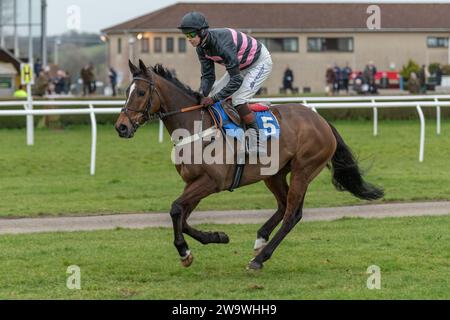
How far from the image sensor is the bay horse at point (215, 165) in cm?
754

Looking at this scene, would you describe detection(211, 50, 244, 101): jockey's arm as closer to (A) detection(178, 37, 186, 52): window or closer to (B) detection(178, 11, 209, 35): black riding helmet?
(B) detection(178, 11, 209, 35): black riding helmet

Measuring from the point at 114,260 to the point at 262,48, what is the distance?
217cm

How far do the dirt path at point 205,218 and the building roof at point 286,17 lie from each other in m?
31.7

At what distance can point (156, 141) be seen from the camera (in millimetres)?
19031

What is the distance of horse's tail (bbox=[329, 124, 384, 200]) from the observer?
9008 mm

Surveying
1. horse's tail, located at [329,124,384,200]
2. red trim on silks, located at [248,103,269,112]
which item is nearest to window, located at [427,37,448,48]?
horse's tail, located at [329,124,384,200]

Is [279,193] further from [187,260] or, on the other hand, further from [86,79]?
[86,79]

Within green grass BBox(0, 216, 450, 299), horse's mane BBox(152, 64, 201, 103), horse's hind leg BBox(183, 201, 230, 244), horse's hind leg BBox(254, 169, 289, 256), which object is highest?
horse's mane BBox(152, 64, 201, 103)

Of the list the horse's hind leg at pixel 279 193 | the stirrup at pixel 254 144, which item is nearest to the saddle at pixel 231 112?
the stirrup at pixel 254 144

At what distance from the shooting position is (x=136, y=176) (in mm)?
14156

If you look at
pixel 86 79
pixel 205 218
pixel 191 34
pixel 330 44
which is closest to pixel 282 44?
pixel 330 44

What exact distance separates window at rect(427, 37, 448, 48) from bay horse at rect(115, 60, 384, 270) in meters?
36.3

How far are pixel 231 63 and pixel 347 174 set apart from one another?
75.0 inches

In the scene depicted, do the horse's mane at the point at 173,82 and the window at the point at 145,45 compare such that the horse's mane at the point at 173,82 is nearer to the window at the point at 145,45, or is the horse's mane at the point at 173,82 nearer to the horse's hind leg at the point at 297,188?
the horse's hind leg at the point at 297,188
